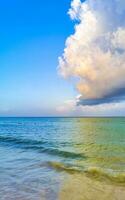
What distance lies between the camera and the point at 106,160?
54.9ft

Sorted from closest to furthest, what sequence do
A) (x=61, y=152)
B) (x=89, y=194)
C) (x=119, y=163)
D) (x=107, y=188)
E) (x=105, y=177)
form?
(x=89, y=194)
(x=107, y=188)
(x=105, y=177)
(x=119, y=163)
(x=61, y=152)

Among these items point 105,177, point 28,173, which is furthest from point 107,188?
point 28,173

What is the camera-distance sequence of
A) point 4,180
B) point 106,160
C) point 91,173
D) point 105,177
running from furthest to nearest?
point 106,160 < point 91,173 < point 105,177 < point 4,180

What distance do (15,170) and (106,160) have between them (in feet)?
19.9

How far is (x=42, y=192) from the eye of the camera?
9.43m

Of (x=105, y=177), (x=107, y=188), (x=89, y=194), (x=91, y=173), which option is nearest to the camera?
(x=89, y=194)

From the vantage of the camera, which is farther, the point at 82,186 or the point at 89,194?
the point at 82,186

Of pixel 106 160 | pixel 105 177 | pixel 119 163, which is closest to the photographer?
pixel 105 177

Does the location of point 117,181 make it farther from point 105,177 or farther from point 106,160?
point 106,160

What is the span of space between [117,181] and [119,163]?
450 centimetres

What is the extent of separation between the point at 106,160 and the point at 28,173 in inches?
234

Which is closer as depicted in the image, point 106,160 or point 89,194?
point 89,194

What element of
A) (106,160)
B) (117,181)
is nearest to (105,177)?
(117,181)

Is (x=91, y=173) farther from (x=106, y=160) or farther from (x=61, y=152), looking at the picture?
(x=61, y=152)
